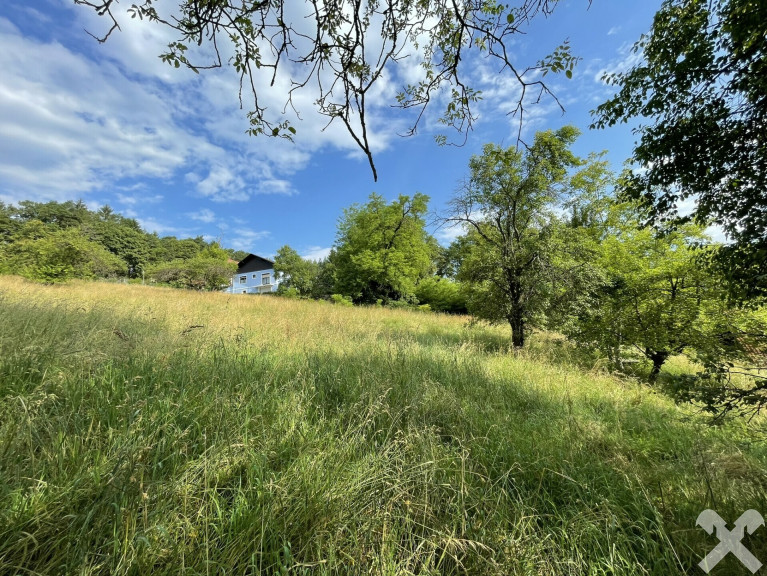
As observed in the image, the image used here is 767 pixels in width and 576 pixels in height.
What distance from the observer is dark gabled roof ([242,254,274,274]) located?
47.5 metres

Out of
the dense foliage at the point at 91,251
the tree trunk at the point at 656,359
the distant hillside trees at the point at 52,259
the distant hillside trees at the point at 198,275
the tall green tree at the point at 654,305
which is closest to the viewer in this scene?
the tall green tree at the point at 654,305

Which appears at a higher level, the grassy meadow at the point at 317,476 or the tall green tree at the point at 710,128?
the tall green tree at the point at 710,128

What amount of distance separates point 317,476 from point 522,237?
7607mm

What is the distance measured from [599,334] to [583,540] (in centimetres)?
611

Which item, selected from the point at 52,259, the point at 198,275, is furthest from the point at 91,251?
the point at 198,275

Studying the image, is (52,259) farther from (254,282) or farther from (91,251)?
(254,282)

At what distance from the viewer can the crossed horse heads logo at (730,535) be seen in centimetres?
140

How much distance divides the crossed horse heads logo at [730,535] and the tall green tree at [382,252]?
67.5 ft

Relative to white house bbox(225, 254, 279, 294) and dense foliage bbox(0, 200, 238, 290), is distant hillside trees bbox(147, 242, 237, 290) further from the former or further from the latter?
white house bbox(225, 254, 279, 294)

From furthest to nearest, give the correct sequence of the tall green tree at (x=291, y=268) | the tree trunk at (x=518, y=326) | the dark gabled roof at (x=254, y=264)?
the dark gabled roof at (x=254, y=264)
the tall green tree at (x=291, y=268)
the tree trunk at (x=518, y=326)

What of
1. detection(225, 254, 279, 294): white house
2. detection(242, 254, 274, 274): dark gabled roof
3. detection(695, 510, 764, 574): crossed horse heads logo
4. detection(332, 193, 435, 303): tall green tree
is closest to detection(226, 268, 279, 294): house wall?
detection(225, 254, 279, 294): white house

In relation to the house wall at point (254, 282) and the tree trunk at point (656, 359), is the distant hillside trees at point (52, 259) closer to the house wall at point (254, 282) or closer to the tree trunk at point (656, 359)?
the tree trunk at point (656, 359)

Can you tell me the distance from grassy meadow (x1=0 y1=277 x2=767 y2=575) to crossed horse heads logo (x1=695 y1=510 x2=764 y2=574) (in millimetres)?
49

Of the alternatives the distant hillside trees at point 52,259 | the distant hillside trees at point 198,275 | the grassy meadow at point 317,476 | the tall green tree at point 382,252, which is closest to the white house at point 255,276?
the distant hillside trees at point 198,275
